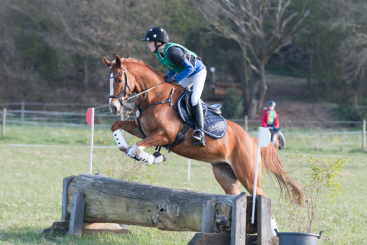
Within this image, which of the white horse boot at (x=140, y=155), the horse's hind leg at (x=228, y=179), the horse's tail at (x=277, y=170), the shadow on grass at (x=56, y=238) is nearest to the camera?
the shadow on grass at (x=56, y=238)

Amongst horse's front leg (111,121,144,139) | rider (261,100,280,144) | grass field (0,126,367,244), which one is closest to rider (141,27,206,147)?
horse's front leg (111,121,144,139)

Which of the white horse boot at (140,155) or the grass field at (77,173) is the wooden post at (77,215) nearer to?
the grass field at (77,173)

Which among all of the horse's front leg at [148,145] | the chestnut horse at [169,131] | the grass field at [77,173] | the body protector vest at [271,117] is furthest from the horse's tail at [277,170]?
the body protector vest at [271,117]

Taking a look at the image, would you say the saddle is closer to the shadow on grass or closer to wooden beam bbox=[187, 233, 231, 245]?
the shadow on grass

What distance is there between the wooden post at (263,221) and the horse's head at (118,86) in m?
1.72

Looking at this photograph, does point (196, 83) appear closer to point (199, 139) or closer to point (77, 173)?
point (199, 139)

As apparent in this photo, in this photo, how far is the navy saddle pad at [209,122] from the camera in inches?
184

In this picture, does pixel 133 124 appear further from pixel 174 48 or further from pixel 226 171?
pixel 226 171

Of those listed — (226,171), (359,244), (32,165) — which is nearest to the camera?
(359,244)

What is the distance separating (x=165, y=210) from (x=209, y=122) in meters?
1.30

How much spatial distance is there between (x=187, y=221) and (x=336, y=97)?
22457 millimetres

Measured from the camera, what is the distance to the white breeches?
4684mm

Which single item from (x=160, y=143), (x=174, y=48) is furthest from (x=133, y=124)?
(x=174, y=48)

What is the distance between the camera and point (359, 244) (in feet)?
14.5
